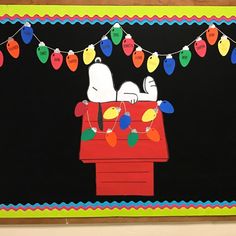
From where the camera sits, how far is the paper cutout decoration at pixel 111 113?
52.8 inches

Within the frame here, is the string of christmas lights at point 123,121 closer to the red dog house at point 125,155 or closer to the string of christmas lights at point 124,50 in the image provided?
A: the red dog house at point 125,155

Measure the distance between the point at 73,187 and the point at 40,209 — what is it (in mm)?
154

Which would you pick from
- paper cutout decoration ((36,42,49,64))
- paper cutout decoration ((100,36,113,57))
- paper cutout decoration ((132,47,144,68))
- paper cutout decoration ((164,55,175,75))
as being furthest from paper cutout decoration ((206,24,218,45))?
paper cutout decoration ((36,42,49,64))

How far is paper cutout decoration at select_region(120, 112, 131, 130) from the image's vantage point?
1345mm

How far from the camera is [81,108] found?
4.39 feet

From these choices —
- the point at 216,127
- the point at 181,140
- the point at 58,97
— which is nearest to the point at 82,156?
the point at 58,97

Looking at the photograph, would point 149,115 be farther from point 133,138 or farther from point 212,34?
point 212,34

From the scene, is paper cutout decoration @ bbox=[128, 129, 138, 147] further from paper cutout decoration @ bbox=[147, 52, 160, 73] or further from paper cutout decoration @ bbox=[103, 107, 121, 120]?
paper cutout decoration @ bbox=[147, 52, 160, 73]

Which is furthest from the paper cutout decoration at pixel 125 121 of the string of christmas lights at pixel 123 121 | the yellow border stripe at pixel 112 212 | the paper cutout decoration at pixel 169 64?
the yellow border stripe at pixel 112 212

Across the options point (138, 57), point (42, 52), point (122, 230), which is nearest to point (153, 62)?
point (138, 57)

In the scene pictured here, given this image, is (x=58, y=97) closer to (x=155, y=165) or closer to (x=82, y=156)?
(x=82, y=156)

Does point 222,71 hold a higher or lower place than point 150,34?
lower

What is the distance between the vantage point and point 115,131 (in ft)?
4.42

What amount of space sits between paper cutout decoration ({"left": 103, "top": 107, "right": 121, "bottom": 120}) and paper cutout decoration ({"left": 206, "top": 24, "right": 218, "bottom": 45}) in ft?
1.43
